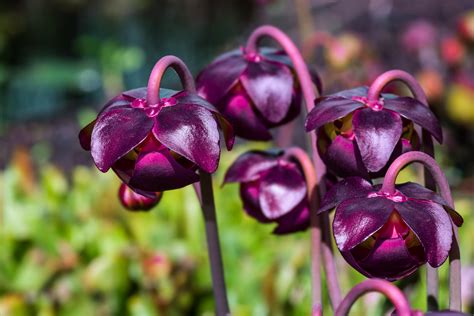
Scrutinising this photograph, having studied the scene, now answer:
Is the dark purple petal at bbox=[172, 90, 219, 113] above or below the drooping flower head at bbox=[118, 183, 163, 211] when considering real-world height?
above

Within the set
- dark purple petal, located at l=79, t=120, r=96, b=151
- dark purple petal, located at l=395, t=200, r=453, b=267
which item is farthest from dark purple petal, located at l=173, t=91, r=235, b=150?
dark purple petal, located at l=395, t=200, r=453, b=267

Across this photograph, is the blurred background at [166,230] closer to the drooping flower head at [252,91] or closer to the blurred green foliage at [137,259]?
the blurred green foliage at [137,259]

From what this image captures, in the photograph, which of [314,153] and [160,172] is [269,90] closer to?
[314,153]

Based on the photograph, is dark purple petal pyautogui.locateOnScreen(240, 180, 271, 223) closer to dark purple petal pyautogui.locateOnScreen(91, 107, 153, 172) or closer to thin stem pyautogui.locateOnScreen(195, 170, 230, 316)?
→ thin stem pyautogui.locateOnScreen(195, 170, 230, 316)

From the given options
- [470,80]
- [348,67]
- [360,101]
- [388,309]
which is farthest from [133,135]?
[470,80]

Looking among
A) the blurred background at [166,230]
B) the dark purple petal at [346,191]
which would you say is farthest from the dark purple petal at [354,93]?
the blurred background at [166,230]

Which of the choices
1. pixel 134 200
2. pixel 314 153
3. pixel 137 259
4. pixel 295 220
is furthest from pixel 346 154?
pixel 137 259
